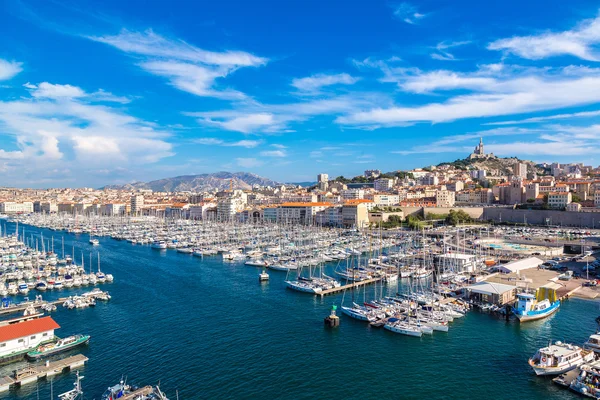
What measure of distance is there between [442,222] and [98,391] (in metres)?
41.6

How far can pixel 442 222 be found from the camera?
46.1 m

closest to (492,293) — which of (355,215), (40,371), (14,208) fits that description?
(40,371)

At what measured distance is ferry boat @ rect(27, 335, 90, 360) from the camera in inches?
468

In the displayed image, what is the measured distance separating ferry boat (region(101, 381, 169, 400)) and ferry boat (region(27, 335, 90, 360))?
144 inches

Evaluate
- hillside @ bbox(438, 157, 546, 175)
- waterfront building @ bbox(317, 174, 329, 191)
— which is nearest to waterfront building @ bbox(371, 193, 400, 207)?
waterfront building @ bbox(317, 174, 329, 191)

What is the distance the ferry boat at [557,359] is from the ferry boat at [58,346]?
12734 millimetres

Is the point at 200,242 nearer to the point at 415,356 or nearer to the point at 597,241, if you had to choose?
the point at 415,356

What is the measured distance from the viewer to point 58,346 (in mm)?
12273

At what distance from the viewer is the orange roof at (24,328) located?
11969mm

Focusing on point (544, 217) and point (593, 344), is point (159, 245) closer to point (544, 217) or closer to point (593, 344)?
point (593, 344)

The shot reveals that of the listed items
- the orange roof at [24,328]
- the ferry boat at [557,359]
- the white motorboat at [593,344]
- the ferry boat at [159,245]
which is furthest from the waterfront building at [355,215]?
the orange roof at [24,328]

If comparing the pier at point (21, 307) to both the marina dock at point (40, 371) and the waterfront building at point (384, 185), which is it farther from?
the waterfront building at point (384, 185)

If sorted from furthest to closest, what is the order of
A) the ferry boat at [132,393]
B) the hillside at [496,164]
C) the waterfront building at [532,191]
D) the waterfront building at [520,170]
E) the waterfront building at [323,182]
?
1. the hillside at [496,164]
2. the waterfront building at [323,182]
3. the waterfront building at [520,170]
4. the waterfront building at [532,191]
5. the ferry boat at [132,393]

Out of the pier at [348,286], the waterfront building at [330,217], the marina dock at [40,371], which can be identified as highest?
the waterfront building at [330,217]
